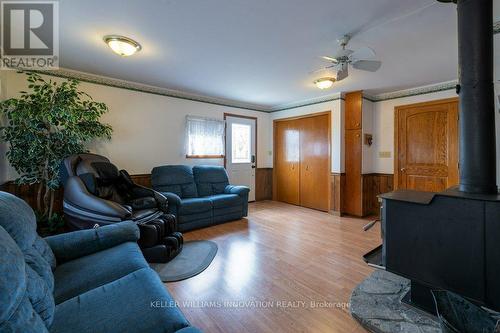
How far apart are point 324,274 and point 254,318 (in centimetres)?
93

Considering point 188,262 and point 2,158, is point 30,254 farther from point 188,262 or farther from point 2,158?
point 2,158

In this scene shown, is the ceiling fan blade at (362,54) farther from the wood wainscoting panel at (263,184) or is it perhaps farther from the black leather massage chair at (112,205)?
the wood wainscoting panel at (263,184)

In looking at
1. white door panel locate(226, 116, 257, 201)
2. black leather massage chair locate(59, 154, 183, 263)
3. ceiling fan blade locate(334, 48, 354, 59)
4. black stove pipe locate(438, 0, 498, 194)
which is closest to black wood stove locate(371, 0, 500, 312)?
black stove pipe locate(438, 0, 498, 194)

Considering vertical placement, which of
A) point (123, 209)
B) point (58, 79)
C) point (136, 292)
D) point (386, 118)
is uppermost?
point (58, 79)

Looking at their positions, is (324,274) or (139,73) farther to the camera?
(139,73)

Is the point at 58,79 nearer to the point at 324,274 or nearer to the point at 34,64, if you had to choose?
the point at 34,64

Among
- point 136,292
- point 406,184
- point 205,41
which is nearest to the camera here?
point 136,292

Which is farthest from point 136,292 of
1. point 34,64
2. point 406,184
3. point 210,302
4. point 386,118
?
point 386,118

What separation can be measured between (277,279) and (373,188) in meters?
3.32

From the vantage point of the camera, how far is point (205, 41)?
2.46m

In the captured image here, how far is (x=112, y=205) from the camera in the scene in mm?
2469

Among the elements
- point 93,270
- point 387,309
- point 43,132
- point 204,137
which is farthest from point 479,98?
point 43,132

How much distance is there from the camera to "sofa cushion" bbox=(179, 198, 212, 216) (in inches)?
137

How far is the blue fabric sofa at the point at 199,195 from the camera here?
3521 mm
